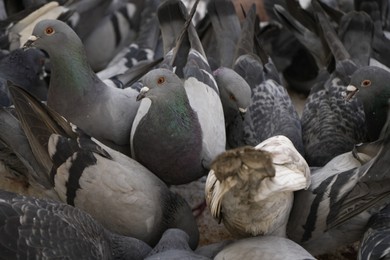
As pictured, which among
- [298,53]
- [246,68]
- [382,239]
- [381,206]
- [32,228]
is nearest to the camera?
[32,228]

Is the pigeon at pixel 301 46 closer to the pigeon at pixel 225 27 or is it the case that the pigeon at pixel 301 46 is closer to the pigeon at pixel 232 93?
the pigeon at pixel 225 27

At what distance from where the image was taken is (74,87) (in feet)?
10.6

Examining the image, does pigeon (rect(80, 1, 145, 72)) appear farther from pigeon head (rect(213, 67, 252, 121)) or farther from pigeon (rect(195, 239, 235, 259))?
pigeon (rect(195, 239, 235, 259))

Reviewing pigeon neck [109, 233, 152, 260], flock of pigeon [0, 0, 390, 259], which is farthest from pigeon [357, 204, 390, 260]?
pigeon neck [109, 233, 152, 260]

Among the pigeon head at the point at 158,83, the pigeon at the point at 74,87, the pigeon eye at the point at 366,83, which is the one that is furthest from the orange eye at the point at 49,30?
the pigeon eye at the point at 366,83

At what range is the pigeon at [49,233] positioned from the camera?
248 centimetres

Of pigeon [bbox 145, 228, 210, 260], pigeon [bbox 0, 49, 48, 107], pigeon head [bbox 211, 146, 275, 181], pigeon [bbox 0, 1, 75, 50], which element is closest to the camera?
pigeon head [bbox 211, 146, 275, 181]

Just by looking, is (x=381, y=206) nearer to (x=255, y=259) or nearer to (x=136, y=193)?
(x=255, y=259)

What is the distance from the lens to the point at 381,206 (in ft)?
9.94

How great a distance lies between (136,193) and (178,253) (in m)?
0.34

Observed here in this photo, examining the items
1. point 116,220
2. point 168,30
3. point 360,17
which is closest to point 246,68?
point 168,30

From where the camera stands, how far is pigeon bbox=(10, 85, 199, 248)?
2898 millimetres

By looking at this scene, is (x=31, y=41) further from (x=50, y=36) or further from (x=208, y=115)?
(x=208, y=115)

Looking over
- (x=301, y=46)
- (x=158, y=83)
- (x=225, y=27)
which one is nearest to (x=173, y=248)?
(x=158, y=83)
